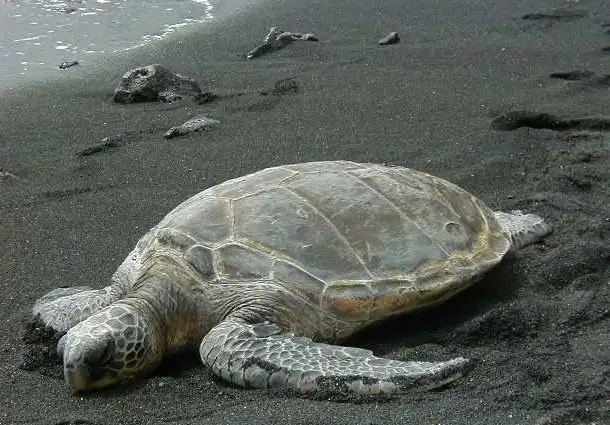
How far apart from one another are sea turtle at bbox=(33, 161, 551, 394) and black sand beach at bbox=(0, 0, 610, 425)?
92 millimetres

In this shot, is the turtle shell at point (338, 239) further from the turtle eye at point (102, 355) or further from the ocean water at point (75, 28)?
the ocean water at point (75, 28)

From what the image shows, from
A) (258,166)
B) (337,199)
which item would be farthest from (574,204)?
(258,166)

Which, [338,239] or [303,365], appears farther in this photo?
[338,239]

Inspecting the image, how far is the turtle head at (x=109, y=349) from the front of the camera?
2.41 meters

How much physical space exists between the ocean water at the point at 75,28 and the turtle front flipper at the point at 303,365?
5.24 m

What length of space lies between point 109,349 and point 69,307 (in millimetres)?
509

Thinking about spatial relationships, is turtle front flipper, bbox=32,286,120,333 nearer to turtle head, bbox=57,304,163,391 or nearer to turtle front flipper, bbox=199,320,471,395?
turtle head, bbox=57,304,163,391

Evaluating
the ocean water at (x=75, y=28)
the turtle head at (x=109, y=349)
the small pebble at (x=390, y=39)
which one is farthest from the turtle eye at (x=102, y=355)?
the small pebble at (x=390, y=39)

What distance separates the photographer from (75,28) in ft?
29.8

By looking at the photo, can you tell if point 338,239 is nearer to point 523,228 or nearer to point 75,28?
point 523,228

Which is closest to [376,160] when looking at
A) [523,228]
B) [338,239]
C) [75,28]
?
[523,228]

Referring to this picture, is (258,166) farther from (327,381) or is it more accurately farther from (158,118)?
(327,381)

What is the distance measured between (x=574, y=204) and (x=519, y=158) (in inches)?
29.0

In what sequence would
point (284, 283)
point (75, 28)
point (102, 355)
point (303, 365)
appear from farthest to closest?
point (75, 28) < point (284, 283) < point (102, 355) < point (303, 365)
